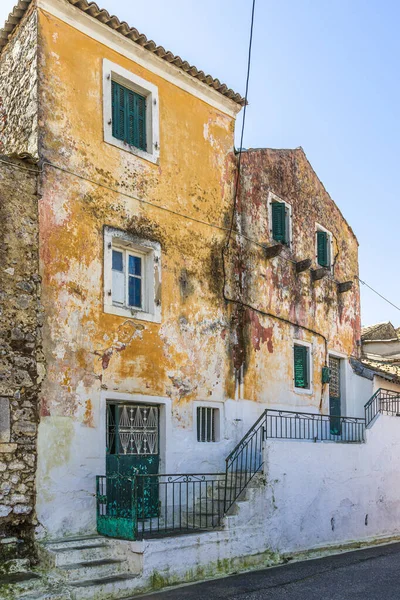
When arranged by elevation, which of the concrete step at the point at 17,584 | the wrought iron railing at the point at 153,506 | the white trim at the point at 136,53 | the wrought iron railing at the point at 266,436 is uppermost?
the white trim at the point at 136,53

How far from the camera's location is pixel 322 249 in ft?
62.3

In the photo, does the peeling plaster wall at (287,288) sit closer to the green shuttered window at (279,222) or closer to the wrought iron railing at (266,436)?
the green shuttered window at (279,222)

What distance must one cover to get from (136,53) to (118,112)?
127cm

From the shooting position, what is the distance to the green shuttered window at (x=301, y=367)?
1696cm

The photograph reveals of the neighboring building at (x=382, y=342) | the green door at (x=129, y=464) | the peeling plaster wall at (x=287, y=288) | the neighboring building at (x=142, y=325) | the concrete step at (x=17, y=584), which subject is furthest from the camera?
the neighboring building at (x=382, y=342)

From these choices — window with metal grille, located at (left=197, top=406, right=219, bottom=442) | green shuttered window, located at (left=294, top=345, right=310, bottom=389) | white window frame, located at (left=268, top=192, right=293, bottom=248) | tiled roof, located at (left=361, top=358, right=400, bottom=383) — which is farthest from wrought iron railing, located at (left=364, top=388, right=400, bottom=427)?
window with metal grille, located at (left=197, top=406, right=219, bottom=442)

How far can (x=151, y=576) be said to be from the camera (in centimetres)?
1048

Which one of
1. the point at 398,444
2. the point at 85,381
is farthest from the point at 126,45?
the point at 398,444

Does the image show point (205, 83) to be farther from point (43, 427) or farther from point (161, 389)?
point (43, 427)

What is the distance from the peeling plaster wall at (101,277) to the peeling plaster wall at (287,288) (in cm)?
97

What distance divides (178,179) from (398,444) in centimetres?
877

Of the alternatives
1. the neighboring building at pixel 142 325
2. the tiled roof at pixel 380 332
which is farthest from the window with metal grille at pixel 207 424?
the tiled roof at pixel 380 332

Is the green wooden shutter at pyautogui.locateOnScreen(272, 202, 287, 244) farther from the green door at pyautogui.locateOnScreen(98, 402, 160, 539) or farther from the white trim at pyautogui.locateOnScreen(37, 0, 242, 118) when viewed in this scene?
the green door at pyautogui.locateOnScreen(98, 402, 160, 539)

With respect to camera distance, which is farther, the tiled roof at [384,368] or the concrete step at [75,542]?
the tiled roof at [384,368]
